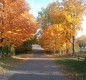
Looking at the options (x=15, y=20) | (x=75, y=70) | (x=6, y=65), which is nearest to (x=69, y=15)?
(x=15, y=20)

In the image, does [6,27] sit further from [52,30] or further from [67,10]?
[52,30]

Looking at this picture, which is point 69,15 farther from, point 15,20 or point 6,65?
point 6,65

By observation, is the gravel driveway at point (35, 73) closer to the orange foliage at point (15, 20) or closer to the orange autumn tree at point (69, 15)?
the orange foliage at point (15, 20)

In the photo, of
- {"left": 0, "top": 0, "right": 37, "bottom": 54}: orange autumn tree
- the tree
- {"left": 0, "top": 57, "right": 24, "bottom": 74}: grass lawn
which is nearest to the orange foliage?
{"left": 0, "top": 0, "right": 37, "bottom": 54}: orange autumn tree

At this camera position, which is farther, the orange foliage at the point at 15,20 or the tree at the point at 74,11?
the tree at the point at 74,11

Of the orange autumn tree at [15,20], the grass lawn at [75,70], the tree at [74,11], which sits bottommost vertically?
the grass lawn at [75,70]

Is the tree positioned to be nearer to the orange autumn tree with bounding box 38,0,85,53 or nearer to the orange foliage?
the orange autumn tree with bounding box 38,0,85,53

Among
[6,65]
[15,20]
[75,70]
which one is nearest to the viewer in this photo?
[75,70]

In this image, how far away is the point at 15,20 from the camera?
40000mm

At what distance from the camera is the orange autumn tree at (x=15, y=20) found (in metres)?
39.0

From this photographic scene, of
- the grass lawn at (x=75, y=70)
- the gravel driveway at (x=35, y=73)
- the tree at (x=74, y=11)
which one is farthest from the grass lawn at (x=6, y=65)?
the tree at (x=74, y=11)

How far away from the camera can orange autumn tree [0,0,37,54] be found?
39000 mm

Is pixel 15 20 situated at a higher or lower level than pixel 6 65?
higher

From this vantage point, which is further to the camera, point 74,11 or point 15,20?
point 74,11
